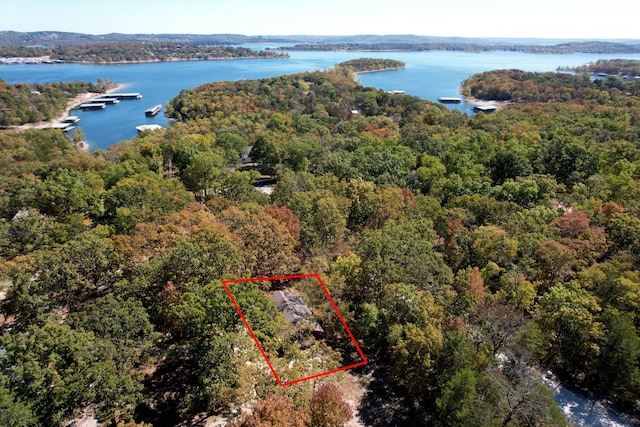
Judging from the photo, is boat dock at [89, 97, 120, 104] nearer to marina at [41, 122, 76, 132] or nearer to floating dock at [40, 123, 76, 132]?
marina at [41, 122, 76, 132]

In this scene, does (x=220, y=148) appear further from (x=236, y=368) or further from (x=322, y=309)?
(x=236, y=368)

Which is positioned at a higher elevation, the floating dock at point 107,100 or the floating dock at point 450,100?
the floating dock at point 107,100

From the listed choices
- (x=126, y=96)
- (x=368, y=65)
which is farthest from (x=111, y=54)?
(x=368, y=65)

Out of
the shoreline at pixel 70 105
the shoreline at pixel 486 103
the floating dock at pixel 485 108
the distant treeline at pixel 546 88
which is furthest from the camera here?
the shoreline at pixel 486 103

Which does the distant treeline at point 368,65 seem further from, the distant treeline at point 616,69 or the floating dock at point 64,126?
the floating dock at point 64,126

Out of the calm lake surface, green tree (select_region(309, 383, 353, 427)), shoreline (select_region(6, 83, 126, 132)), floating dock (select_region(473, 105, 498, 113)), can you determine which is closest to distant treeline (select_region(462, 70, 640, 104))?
floating dock (select_region(473, 105, 498, 113))

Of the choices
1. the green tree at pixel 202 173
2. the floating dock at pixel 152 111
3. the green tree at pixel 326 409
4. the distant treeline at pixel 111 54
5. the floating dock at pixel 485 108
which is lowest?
the floating dock at pixel 485 108

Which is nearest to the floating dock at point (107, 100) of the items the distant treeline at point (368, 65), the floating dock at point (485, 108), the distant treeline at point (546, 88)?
the floating dock at point (485, 108)
